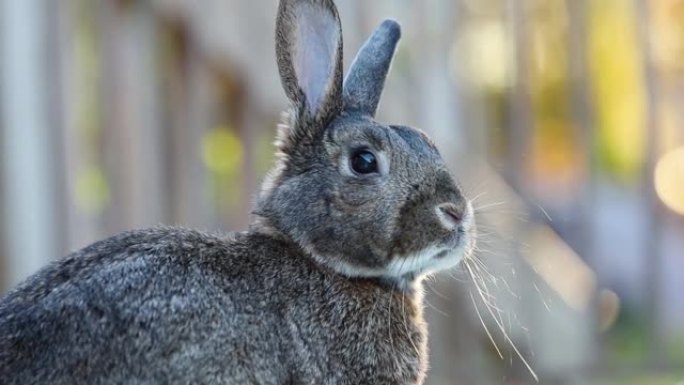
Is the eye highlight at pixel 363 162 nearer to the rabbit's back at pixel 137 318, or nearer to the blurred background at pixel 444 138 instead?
the rabbit's back at pixel 137 318

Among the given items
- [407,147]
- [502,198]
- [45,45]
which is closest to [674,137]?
[502,198]

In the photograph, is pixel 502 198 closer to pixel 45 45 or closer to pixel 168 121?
pixel 168 121

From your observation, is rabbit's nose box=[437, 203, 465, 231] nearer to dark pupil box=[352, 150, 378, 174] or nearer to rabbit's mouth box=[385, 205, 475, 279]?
rabbit's mouth box=[385, 205, 475, 279]

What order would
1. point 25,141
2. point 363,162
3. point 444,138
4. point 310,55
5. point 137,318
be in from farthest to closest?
point 444,138 → point 25,141 → point 310,55 → point 363,162 → point 137,318

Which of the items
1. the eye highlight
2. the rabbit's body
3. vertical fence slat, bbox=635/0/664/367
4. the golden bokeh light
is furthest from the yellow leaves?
Result: the rabbit's body

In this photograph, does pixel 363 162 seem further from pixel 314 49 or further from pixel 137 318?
pixel 137 318

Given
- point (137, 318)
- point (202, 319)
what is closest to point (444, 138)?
point (202, 319)
